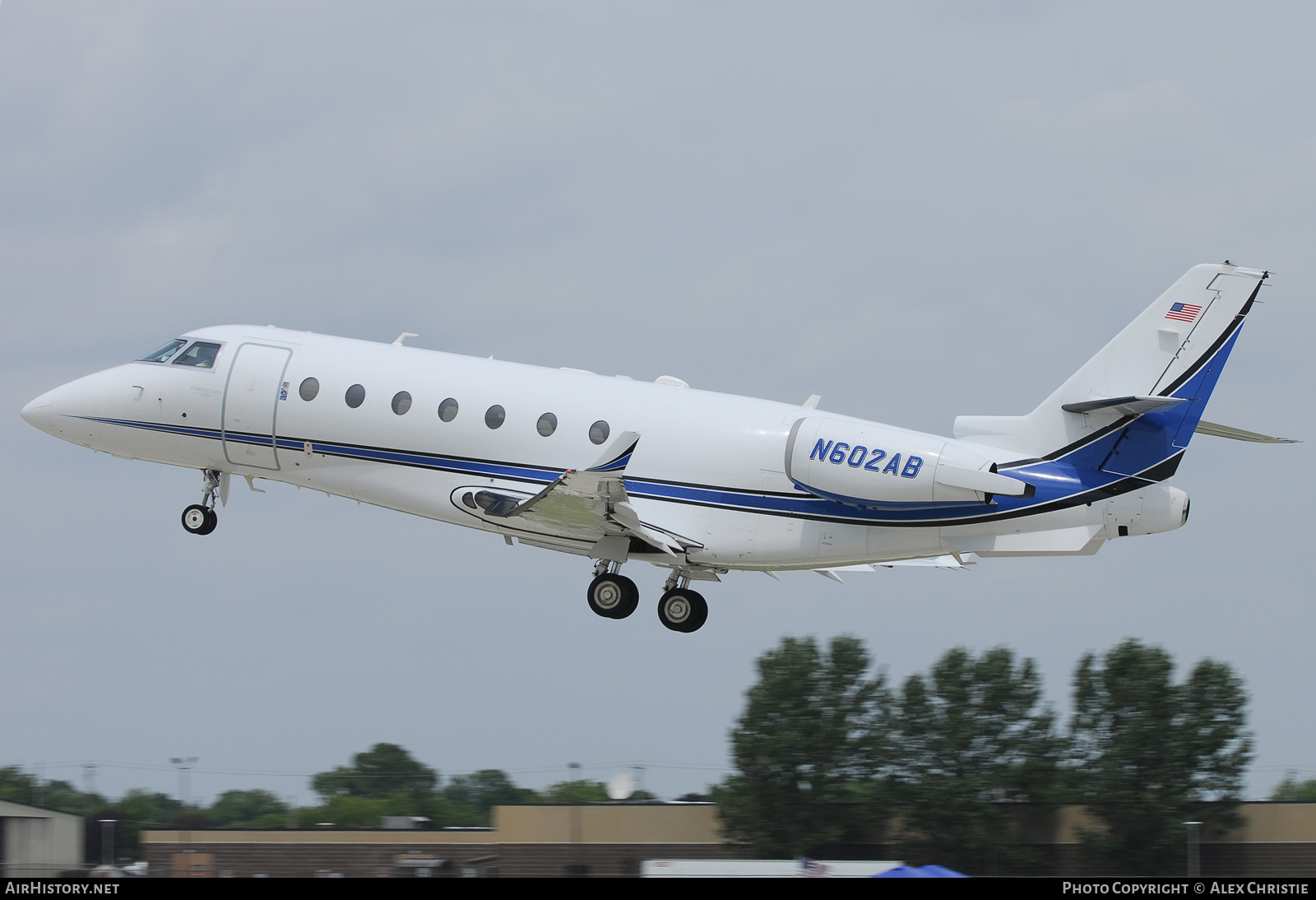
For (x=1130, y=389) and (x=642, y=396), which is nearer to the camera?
(x=1130, y=389)

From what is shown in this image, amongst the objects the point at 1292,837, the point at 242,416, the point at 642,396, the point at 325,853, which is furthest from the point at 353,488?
the point at 1292,837

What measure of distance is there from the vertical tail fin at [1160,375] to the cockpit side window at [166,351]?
13.6 m

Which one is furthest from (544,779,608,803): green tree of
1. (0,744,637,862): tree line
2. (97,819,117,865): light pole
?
(97,819,117,865): light pole

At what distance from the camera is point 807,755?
158 feet

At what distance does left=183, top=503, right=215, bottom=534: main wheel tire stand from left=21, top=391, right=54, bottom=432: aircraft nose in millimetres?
2767

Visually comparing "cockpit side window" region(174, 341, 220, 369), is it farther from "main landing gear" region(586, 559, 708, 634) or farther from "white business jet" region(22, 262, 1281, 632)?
"main landing gear" region(586, 559, 708, 634)

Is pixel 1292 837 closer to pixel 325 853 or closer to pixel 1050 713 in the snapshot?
pixel 1050 713

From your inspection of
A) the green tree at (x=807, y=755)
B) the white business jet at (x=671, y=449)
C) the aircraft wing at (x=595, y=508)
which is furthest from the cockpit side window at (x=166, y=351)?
the green tree at (x=807, y=755)

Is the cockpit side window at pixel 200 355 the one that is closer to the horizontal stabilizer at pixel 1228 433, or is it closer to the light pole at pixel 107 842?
the light pole at pixel 107 842

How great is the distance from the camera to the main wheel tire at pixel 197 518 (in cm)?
2555

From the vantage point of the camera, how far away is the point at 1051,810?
45.5 metres

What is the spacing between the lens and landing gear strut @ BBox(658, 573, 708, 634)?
2359 centimetres

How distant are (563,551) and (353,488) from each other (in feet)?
11.0

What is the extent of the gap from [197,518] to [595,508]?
7798 mm
